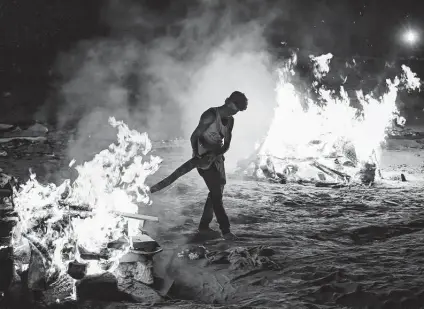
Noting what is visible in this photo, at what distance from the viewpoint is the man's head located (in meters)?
5.02

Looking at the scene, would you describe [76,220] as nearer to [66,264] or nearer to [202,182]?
[66,264]

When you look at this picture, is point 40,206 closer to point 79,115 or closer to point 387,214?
point 387,214

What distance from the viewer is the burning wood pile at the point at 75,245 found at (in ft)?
11.2

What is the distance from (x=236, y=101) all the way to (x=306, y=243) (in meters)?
2.47

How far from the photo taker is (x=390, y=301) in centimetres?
320

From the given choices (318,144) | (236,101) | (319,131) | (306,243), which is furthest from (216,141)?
(319,131)

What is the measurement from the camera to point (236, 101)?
5043 mm

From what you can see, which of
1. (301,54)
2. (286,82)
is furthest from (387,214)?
(301,54)

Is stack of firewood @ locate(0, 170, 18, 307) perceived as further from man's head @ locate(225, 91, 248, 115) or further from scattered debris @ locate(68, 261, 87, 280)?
man's head @ locate(225, 91, 248, 115)

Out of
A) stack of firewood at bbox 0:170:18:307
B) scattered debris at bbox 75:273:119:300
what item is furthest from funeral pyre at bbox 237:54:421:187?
scattered debris at bbox 75:273:119:300

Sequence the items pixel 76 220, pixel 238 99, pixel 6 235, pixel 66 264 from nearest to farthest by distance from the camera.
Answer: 1. pixel 66 264
2. pixel 76 220
3. pixel 6 235
4. pixel 238 99

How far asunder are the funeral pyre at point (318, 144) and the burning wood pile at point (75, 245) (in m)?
7.12

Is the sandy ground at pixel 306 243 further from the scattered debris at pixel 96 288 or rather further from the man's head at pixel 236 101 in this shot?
the man's head at pixel 236 101

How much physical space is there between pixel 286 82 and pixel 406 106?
43.7 feet
